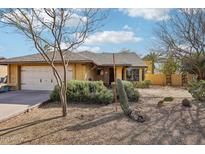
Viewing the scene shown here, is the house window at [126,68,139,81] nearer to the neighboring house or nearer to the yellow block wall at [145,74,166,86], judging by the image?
the yellow block wall at [145,74,166,86]

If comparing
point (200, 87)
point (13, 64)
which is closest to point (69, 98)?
point (200, 87)

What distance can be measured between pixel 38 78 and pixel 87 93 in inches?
315

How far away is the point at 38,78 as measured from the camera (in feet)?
66.0

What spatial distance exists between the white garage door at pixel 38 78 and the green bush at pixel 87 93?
231 inches

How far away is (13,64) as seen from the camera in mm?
20594

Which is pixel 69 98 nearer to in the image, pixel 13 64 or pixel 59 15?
pixel 59 15

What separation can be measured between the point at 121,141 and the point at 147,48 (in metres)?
20.6

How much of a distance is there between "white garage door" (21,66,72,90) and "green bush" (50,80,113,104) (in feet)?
19.3

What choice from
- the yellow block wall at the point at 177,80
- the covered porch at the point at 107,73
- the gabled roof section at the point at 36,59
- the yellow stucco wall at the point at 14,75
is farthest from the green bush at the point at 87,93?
the yellow block wall at the point at 177,80

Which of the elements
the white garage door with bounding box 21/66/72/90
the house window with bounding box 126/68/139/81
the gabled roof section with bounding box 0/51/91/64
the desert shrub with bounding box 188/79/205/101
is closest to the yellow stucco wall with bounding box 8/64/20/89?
the white garage door with bounding box 21/66/72/90

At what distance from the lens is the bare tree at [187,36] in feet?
66.0

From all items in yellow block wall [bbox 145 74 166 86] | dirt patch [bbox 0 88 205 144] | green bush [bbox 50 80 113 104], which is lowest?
dirt patch [bbox 0 88 205 144]

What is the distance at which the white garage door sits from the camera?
19.8 metres

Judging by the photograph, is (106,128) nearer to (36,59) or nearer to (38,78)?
(38,78)
